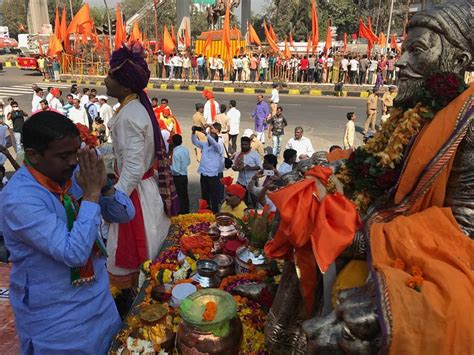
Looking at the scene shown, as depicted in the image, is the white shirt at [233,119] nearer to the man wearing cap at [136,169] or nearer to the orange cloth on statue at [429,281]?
the man wearing cap at [136,169]

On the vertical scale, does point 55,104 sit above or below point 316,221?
below

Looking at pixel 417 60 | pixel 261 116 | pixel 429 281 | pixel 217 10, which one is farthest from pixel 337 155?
pixel 217 10

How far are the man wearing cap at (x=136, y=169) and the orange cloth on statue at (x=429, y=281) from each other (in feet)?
6.75

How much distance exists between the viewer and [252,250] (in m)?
3.64

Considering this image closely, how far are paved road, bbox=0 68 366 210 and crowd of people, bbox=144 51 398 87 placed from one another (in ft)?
10.4

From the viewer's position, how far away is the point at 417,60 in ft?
7.47

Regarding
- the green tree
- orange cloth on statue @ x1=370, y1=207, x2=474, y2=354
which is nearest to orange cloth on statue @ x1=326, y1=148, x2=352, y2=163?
orange cloth on statue @ x1=370, y1=207, x2=474, y2=354

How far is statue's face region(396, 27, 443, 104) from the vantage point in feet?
7.27

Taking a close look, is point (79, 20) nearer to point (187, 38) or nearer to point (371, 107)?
point (187, 38)

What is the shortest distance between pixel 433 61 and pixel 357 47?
4106cm

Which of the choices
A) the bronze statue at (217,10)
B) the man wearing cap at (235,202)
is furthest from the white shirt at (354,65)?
the man wearing cap at (235,202)

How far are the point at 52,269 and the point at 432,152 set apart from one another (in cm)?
204

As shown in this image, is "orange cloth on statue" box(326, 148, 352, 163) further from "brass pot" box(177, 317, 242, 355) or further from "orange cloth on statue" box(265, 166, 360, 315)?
"brass pot" box(177, 317, 242, 355)

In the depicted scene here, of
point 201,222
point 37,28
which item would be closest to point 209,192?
point 201,222
